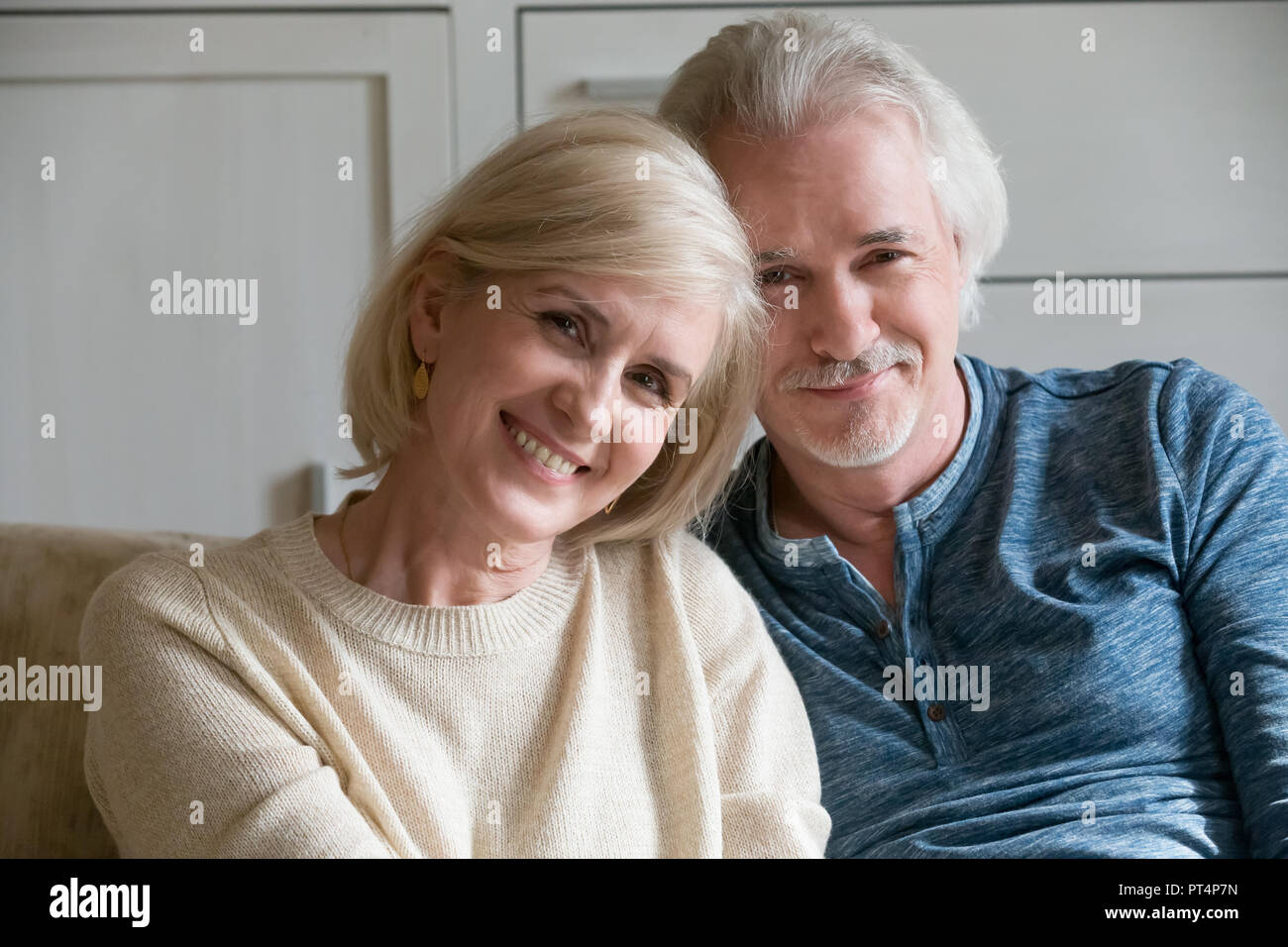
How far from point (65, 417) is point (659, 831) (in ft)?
4.37

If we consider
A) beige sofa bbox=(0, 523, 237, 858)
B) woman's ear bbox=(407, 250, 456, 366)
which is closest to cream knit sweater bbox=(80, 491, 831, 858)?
beige sofa bbox=(0, 523, 237, 858)

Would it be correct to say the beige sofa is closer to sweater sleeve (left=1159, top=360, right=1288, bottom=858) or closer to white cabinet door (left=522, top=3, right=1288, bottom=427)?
white cabinet door (left=522, top=3, right=1288, bottom=427)

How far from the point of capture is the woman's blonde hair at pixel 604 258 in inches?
42.8

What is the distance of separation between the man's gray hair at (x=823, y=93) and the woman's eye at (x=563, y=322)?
370mm

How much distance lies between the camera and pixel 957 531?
135cm

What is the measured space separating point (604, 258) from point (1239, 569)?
→ 74 centimetres

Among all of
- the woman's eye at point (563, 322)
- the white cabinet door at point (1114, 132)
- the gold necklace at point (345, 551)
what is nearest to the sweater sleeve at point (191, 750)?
the gold necklace at point (345, 551)

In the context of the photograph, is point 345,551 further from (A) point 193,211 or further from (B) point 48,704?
(A) point 193,211

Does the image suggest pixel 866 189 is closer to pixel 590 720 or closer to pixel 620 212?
pixel 620 212

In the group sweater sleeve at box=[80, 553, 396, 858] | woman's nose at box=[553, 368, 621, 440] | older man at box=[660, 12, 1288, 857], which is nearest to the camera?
sweater sleeve at box=[80, 553, 396, 858]

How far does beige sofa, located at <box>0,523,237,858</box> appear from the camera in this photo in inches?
48.4

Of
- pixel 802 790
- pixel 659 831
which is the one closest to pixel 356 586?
pixel 659 831

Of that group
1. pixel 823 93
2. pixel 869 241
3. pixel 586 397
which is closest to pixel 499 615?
pixel 586 397

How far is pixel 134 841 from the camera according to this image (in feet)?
3.37
